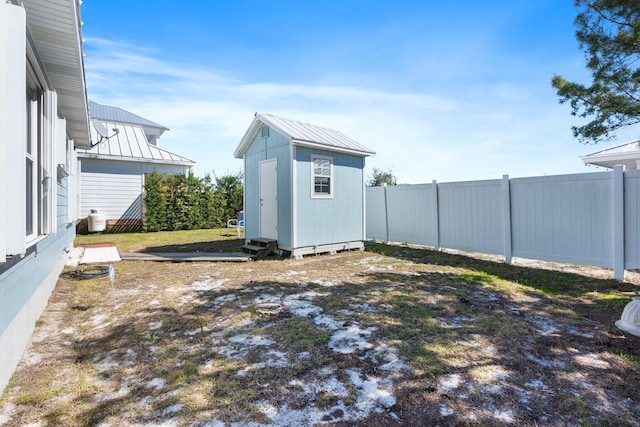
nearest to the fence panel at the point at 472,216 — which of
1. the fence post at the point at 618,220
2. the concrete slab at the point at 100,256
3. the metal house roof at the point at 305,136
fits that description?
the fence post at the point at 618,220

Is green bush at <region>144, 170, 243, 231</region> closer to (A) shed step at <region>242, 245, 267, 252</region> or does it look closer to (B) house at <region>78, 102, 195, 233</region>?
(B) house at <region>78, 102, 195, 233</region>

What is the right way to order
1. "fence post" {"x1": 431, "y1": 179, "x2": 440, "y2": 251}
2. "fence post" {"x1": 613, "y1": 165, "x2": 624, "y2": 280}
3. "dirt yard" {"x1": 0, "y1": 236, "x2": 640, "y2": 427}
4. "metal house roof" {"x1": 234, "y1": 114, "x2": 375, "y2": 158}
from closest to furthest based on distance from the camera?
"dirt yard" {"x1": 0, "y1": 236, "x2": 640, "y2": 427}
"fence post" {"x1": 613, "y1": 165, "x2": 624, "y2": 280}
"metal house roof" {"x1": 234, "y1": 114, "x2": 375, "y2": 158}
"fence post" {"x1": 431, "y1": 179, "x2": 440, "y2": 251}

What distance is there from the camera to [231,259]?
7.12m

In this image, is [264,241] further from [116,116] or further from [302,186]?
[116,116]

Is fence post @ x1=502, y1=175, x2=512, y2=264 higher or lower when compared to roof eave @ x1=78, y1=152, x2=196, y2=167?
lower

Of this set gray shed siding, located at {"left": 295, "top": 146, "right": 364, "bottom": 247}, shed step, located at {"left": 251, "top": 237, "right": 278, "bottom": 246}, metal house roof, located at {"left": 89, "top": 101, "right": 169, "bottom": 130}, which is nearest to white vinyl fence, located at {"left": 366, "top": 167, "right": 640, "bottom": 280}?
gray shed siding, located at {"left": 295, "top": 146, "right": 364, "bottom": 247}

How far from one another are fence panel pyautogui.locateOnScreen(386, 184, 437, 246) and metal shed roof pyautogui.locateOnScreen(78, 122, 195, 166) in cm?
974

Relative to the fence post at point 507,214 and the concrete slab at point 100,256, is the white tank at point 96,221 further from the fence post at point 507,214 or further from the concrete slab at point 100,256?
the fence post at point 507,214

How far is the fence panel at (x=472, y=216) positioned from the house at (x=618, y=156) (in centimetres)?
406

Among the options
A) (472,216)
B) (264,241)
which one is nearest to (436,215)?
(472,216)

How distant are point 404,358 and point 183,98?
10.9 meters

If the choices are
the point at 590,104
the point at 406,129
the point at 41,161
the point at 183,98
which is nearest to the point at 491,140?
the point at 406,129

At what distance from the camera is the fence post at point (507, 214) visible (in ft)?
21.9

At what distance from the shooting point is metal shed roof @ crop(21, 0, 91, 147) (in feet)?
8.75
